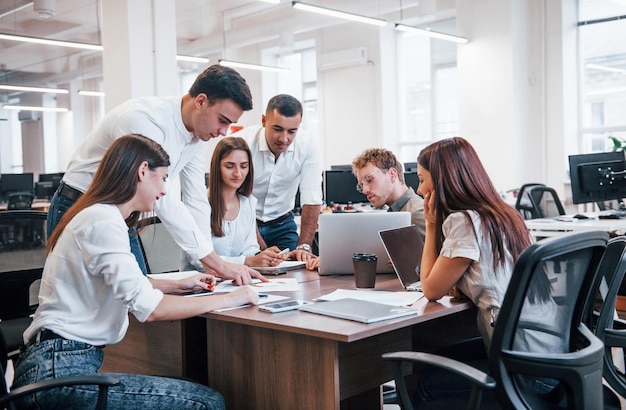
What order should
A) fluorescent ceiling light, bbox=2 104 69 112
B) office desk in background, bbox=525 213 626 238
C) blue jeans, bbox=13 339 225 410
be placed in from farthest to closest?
fluorescent ceiling light, bbox=2 104 69 112, office desk in background, bbox=525 213 626 238, blue jeans, bbox=13 339 225 410

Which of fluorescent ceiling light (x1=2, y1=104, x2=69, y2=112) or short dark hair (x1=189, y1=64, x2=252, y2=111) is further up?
fluorescent ceiling light (x1=2, y1=104, x2=69, y2=112)

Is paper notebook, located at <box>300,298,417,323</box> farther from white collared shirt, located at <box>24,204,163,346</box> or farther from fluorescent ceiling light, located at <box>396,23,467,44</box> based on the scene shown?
fluorescent ceiling light, located at <box>396,23,467,44</box>

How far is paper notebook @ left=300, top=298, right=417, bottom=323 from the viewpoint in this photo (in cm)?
181

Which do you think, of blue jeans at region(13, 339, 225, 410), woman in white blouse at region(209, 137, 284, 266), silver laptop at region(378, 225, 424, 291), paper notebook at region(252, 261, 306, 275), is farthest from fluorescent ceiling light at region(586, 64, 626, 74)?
blue jeans at region(13, 339, 225, 410)

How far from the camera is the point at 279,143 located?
350 cm

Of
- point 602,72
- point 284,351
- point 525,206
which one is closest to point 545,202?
point 525,206

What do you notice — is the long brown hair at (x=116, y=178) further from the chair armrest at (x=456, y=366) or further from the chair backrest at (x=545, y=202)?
the chair backrest at (x=545, y=202)

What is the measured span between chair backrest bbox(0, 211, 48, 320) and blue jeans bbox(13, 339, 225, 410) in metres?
1.10

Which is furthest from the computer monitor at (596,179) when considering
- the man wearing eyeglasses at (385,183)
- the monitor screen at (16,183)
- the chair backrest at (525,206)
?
the monitor screen at (16,183)

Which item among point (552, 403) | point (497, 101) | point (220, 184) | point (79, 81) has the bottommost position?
point (552, 403)

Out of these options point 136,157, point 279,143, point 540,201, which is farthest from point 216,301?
point 540,201

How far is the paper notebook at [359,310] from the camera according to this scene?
1808 mm

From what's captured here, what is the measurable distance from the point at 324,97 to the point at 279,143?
7.84 meters

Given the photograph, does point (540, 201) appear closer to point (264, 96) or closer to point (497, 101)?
point (497, 101)
